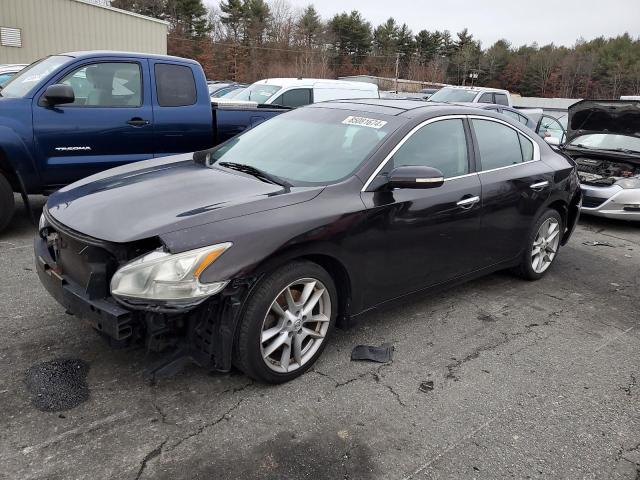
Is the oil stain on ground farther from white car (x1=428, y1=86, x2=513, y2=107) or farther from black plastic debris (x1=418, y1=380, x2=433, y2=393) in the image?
white car (x1=428, y1=86, x2=513, y2=107)

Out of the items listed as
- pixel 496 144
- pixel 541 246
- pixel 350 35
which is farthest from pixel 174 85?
pixel 350 35

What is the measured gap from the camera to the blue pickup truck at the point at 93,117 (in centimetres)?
512

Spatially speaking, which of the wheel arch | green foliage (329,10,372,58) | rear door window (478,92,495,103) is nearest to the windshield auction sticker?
the wheel arch

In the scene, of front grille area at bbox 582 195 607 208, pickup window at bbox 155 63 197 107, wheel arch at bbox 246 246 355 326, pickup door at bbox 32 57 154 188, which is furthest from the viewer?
front grille area at bbox 582 195 607 208

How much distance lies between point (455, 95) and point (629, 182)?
8.09 meters

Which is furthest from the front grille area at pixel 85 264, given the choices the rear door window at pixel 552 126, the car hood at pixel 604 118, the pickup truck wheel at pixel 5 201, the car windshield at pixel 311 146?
the rear door window at pixel 552 126

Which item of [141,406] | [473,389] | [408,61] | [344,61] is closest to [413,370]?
[473,389]

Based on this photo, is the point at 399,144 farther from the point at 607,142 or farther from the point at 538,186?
the point at 607,142

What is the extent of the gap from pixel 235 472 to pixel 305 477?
311 millimetres

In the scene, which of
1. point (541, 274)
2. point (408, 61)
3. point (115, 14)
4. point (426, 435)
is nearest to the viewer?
point (426, 435)

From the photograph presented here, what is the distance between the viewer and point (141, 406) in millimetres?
2715

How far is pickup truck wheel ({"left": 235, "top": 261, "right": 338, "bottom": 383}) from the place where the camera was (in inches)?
108

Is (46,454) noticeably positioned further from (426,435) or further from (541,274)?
(541,274)

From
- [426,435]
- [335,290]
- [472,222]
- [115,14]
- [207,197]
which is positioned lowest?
[426,435]
